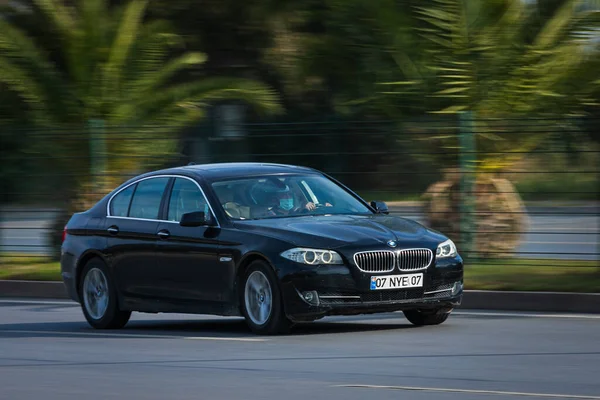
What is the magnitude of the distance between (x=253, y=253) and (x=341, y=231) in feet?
2.47

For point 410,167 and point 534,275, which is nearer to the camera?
point 534,275

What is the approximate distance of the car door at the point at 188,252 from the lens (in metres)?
12.1

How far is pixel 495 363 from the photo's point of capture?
9492 mm

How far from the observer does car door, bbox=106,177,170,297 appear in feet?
42.0

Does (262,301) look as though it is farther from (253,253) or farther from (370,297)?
(370,297)

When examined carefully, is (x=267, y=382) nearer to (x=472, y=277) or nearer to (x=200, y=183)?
(x=200, y=183)

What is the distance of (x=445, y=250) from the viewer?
1186cm

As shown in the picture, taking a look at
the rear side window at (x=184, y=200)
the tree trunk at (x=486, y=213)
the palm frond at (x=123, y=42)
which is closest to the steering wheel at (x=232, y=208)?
the rear side window at (x=184, y=200)

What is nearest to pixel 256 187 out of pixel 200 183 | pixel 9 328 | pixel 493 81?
pixel 200 183

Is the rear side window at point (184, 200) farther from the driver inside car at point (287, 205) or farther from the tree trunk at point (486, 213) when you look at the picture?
the tree trunk at point (486, 213)

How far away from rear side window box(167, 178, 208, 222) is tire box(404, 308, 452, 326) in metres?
2.06

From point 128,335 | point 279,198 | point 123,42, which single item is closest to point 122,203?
point 128,335

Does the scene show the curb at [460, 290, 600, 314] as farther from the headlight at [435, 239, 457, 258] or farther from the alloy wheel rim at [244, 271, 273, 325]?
the alloy wheel rim at [244, 271, 273, 325]

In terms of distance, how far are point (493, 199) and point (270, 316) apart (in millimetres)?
6420
